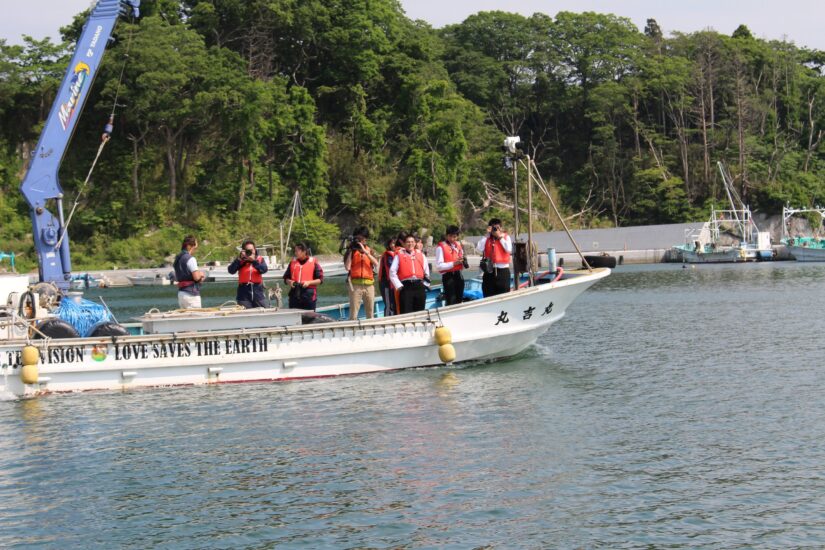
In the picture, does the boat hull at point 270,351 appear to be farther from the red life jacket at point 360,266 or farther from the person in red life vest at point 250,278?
the person in red life vest at point 250,278

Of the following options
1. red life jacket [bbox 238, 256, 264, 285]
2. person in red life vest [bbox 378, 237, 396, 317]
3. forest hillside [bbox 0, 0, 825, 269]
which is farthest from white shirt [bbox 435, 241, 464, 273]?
forest hillside [bbox 0, 0, 825, 269]

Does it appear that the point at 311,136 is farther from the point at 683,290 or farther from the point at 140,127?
the point at 683,290

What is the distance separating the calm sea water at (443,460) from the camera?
9.90 m

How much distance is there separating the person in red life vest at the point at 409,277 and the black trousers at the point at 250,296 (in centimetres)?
257

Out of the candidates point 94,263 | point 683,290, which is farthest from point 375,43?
point 683,290

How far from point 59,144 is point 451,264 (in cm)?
1460

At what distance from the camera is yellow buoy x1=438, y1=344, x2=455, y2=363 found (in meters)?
17.4

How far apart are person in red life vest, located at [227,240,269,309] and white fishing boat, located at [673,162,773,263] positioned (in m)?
58.6

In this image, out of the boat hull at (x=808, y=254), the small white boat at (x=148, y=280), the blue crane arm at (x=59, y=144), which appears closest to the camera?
Result: the blue crane arm at (x=59, y=144)

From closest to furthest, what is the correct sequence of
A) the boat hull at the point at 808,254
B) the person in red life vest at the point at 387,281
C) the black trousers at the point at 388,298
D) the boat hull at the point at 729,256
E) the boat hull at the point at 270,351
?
1. the boat hull at the point at 270,351
2. the person in red life vest at the point at 387,281
3. the black trousers at the point at 388,298
4. the boat hull at the point at 808,254
5. the boat hull at the point at 729,256

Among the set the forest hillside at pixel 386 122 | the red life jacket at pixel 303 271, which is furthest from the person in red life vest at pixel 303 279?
the forest hillside at pixel 386 122

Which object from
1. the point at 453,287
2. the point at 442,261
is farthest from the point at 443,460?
the point at 453,287

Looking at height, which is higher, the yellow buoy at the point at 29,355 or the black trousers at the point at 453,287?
the black trousers at the point at 453,287

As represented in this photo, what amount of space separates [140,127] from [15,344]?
5360 cm
